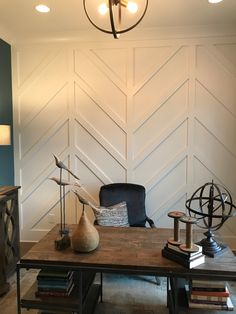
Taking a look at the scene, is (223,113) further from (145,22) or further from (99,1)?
(99,1)

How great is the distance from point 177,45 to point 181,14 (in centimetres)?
46

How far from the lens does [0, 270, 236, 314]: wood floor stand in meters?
2.53

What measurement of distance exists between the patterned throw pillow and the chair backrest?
0.71 feet

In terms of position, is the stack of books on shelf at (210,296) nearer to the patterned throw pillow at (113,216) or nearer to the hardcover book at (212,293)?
the hardcover book at (212,293)

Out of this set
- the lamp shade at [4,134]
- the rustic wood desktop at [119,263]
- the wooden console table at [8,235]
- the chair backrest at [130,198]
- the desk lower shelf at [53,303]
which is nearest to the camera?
the rustic wood desktop at [119,263]

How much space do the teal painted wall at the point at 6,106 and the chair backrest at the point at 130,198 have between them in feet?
4.22

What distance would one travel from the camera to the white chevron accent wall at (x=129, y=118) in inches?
140

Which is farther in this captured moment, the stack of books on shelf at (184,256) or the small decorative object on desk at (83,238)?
the small decorative object on desk at (83,238)

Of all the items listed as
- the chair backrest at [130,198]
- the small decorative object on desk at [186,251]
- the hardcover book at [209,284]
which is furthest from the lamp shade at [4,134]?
the hardcover book at [209,284]

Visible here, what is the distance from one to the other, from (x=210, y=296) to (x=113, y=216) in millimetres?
1355

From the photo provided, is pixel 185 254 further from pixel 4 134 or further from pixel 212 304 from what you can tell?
pixel 4 134

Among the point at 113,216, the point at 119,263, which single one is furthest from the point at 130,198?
the point at 119,263

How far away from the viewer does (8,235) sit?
9.71 feet

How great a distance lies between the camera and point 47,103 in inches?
148
